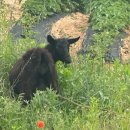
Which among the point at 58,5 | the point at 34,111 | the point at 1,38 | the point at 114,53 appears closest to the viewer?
the point at 34,111

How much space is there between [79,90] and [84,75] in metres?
0.38

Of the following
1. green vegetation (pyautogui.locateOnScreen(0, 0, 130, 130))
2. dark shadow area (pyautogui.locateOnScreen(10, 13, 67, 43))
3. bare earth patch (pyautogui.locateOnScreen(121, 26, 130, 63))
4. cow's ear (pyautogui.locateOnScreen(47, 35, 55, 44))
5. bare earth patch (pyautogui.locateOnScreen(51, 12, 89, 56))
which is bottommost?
bare earth patch (pyautogui.locateOnScreen(121, 26, 130, 63))

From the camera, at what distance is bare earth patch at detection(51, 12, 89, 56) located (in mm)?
13598

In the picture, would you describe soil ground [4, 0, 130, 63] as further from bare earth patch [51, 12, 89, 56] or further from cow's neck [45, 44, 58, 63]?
cow's neck [45, 44, 58, 63]

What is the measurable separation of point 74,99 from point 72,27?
18.9 ft

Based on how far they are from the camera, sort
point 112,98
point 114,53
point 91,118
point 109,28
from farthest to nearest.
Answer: point 109,28 → point 114,53 → point 112,98 → point 91,118

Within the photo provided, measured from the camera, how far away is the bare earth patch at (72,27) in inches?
535

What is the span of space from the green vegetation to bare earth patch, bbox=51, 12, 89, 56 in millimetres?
3348

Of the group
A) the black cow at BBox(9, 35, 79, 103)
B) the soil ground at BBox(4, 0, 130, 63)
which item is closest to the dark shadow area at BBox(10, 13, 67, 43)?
the soil ground at BBox(4, 0, 130, 63)

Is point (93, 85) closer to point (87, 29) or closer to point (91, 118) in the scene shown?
point (91, 118)

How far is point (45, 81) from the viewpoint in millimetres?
9023

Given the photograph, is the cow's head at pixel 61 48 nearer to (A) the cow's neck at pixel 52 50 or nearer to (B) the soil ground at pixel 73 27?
(A) the cow's neck at pixel 52 50

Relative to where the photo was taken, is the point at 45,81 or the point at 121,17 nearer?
the point at 45,81

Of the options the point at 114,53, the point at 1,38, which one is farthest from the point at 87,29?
the point at 1,38
